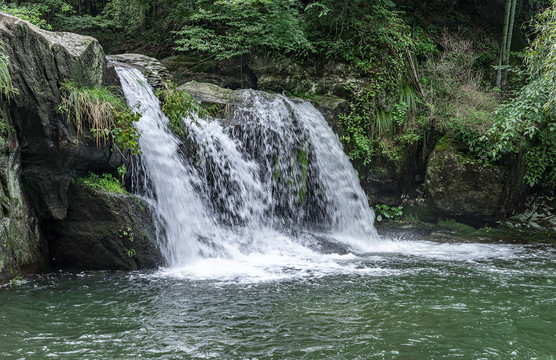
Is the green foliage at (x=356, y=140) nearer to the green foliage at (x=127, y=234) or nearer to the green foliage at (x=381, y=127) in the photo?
the green foliage at (x=381, y=127)

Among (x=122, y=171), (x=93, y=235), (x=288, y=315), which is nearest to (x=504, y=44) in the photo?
(x=122, y=171)

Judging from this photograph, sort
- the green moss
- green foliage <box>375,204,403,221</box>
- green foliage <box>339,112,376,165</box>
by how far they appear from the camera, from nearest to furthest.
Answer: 1. the green moss
2. green foliage <box>339,112,376,165</box>
3. green foliage <box>375,204,403,221</box>

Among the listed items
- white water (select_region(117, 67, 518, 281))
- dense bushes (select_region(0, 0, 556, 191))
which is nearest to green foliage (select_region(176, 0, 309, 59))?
dense bushes (select_region(0, 0, 556, 191))

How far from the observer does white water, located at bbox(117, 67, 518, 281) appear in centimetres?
715

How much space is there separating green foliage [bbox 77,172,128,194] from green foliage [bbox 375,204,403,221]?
258 inches

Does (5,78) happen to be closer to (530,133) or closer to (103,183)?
(103,183)

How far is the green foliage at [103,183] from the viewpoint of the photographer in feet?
21.4

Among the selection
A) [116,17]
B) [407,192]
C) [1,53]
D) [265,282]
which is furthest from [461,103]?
[116,17]

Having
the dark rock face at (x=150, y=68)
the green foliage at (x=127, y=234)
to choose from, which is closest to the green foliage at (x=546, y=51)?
the dark rock face at (x=150, y=68)

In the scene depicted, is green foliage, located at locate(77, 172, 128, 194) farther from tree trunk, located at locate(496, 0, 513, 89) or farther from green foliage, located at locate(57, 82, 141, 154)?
tree trunk, located at locate(496, 0, 513, 89)

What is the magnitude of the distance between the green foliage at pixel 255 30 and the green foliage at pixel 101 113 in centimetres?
536

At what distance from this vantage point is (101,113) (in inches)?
260

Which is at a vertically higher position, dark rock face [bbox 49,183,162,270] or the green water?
dark rock face [bbox 49,183,162,270]

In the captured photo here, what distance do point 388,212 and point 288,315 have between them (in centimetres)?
713
